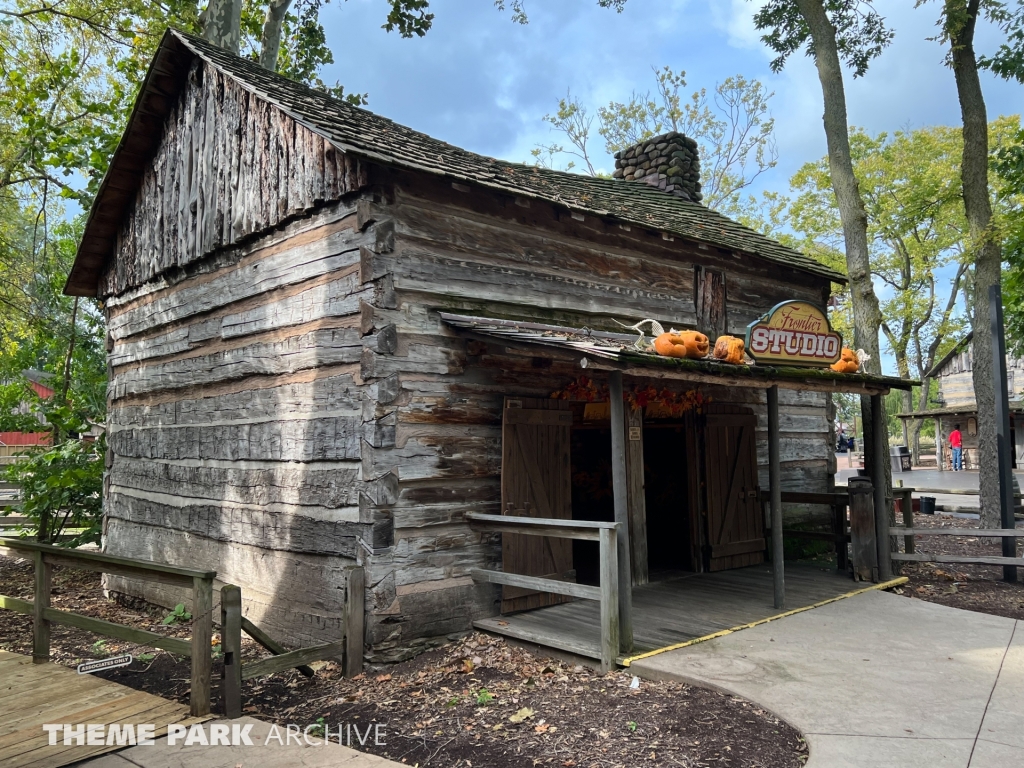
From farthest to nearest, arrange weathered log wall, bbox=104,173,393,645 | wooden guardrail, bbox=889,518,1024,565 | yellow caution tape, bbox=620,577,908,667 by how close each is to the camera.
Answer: wooden guardrail, bbox=889,518,1024,565
weathered log wall, bbox=104,173,393,645
yellow caution tape, bbox=620,577,908,667

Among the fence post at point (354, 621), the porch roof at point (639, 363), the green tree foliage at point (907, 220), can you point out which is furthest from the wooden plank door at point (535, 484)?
the green tree foliage at point (907, 220)

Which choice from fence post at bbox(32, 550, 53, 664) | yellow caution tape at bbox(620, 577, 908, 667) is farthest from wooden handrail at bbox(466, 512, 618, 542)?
fence post at bbox(32, 550, 53, 664)

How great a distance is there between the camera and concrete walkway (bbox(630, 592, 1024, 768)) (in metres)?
4.15

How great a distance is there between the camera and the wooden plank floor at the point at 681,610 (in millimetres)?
6383

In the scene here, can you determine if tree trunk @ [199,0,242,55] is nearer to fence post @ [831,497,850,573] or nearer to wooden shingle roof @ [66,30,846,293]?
wooden shingle roof @ [66,30,846,293]

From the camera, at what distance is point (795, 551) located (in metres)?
10.8

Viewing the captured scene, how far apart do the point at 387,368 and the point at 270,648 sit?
8.37 feet

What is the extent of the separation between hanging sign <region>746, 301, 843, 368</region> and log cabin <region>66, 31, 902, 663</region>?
253 millimetres

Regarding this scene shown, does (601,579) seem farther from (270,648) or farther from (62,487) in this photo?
(62,487)

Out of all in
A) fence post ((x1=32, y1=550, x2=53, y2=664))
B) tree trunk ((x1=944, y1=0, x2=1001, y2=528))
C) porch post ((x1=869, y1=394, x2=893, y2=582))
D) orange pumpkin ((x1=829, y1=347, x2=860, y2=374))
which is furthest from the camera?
tree trunk ((x1=944, y1=0, x2=1001, y2=528))

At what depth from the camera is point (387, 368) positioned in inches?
257

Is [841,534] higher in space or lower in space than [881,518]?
lower

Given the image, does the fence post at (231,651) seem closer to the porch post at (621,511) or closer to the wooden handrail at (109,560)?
the wooden handrail at (109,560)

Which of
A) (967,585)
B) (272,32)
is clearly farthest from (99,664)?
(272,32)
